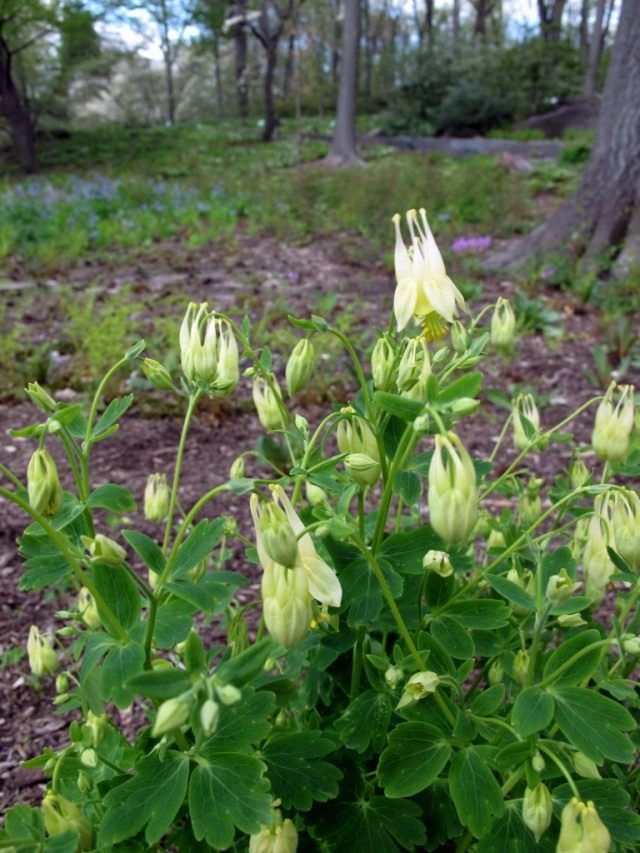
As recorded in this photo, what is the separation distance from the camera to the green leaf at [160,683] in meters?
0.80

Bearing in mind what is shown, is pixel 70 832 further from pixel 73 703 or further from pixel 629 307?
pixel 629 307

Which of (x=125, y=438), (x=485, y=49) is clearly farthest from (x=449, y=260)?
(x=485, y=49)

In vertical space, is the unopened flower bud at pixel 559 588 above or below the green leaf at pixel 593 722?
above

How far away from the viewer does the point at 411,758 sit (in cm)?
106

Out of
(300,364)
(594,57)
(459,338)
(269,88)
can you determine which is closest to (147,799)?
(300,364)

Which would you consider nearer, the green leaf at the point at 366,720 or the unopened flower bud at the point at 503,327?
the green leaf at the point at 366,720

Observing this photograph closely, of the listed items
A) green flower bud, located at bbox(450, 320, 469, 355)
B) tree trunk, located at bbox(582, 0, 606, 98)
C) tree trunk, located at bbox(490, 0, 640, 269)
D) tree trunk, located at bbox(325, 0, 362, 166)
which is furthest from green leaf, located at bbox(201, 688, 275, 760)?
tree trunk, located at bbox(582, 0, 606, 98)

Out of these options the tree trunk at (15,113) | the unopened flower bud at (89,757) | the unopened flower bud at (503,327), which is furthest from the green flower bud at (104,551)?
the tree trunk at (15,113)

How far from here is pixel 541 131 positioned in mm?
15742

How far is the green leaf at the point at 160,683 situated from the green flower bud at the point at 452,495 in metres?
0.34

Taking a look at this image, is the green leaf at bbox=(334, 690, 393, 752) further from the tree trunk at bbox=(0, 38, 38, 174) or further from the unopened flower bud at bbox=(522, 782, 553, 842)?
the tree trunk at bbox=(0, 38, 38, 174)

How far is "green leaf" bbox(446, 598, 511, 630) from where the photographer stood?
1.13 metres

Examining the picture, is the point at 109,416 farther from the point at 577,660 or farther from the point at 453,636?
the point at 577,660

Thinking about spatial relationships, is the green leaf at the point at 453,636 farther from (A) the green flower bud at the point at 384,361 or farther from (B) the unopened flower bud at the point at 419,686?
(A) the green flower bud at the point at 384,361
